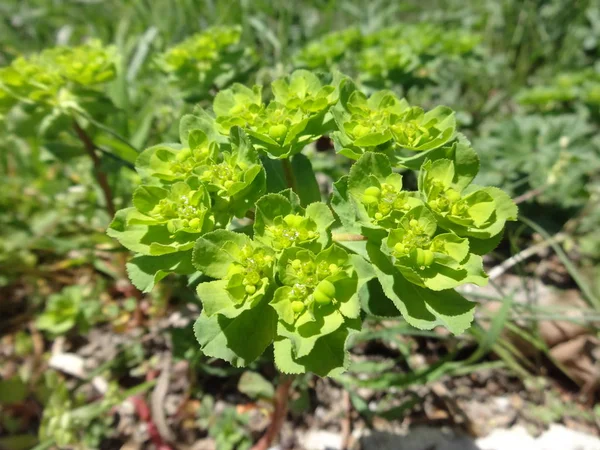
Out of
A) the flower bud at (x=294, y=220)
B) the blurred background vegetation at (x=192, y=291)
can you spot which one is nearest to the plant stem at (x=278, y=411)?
the blurred background vegetation at (x=192, y=291)

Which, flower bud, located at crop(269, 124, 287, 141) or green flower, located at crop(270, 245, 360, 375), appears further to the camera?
flower bud, located at crop(269, 124, 287, 141)

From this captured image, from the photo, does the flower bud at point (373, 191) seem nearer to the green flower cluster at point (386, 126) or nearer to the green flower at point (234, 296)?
the green flower cluster at point (386, 126)

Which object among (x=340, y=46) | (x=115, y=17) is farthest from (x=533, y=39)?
(x=115, y=17)

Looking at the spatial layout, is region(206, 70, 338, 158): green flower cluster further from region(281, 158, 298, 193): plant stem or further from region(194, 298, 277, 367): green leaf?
region(194, 298, 277, 367): green leaf

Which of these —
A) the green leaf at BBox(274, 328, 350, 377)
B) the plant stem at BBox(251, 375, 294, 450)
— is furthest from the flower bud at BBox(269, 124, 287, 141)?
the plant stem at BBox(251, 375, 294, 450)

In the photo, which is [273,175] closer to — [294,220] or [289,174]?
[289,174]

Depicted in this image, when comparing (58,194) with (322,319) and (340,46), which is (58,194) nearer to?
(340,46)
